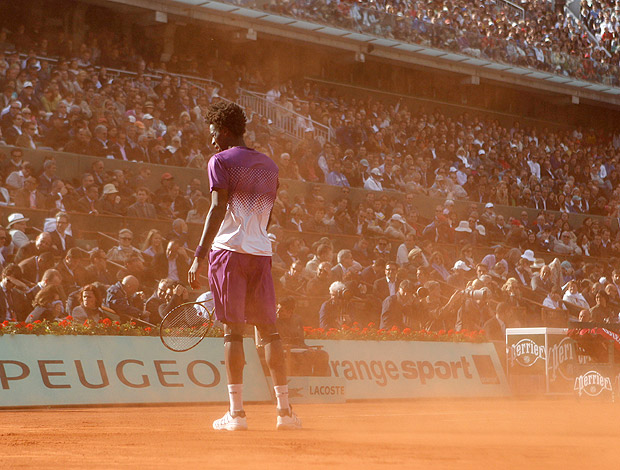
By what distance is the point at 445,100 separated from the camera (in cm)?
3625

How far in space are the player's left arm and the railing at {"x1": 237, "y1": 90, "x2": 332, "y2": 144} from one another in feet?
62.5

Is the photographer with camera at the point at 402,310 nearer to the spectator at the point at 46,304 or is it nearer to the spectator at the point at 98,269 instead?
the spectator at the point at 98,269

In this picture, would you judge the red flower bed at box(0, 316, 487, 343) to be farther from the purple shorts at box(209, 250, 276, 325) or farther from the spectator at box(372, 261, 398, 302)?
the purple shorts at box(209, 250, 276, 325)

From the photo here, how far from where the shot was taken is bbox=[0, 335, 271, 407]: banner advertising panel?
39.8 ft

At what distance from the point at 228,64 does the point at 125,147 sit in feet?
32.3

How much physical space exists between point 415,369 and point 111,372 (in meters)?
5.29

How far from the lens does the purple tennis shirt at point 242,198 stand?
738 centimetres

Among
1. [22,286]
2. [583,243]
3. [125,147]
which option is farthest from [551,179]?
[22,286]

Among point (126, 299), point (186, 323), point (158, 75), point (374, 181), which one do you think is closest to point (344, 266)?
point (126, 299)

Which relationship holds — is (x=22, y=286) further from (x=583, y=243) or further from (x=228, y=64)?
(x=583, y=243)

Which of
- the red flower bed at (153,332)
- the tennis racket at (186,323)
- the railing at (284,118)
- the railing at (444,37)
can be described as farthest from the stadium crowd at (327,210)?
the tennis racket at (186,323)

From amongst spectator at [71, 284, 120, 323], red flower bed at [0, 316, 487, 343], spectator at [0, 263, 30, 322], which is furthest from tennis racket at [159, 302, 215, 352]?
spectator at [0, 263, 30, 322]

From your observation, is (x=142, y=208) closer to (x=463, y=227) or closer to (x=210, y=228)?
(x=463, y=227)

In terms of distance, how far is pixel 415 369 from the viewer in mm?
15930
